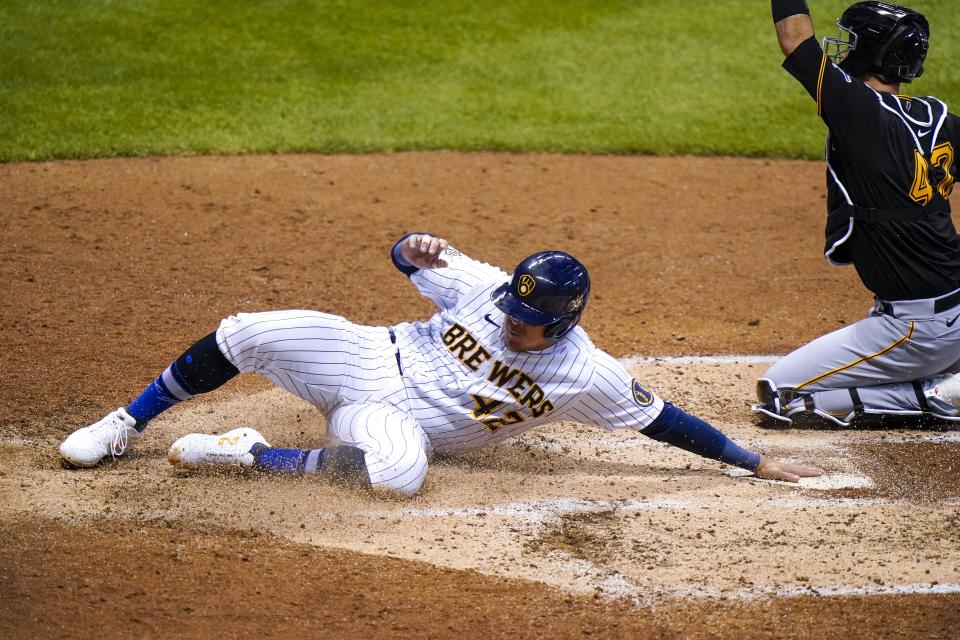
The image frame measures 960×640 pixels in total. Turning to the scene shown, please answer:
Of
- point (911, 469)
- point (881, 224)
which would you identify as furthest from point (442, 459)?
point (881, 224)

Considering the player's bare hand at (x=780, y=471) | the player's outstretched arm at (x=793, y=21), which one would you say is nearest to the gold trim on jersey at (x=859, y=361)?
the player's bare hand at (x=780, y=471)

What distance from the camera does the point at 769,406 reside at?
5.25 m

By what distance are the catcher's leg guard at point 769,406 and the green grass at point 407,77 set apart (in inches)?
148

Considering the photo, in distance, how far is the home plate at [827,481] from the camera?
181 inches

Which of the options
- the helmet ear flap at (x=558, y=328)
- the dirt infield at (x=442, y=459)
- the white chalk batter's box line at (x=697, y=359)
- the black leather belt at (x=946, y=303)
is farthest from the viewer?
the white chalk batter's box line at (x=697, y=359)

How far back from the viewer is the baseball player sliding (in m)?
4.27

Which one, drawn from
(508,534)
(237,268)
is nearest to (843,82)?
(508,534)

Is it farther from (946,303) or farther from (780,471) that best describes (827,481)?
(946,303)

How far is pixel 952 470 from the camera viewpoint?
4777mm

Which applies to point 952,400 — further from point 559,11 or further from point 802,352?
point 559,11

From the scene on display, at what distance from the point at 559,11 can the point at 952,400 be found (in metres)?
7.04

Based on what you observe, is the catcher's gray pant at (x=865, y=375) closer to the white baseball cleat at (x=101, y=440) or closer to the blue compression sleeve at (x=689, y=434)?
the blue compression sleeve at (x=689, y=434)

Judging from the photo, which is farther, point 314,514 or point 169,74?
point 169,74

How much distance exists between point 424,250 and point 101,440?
1504 mm
